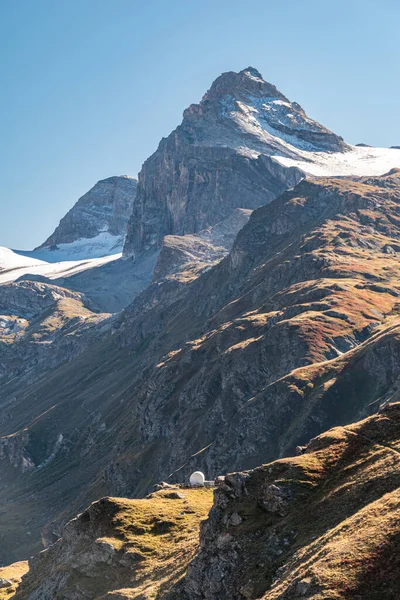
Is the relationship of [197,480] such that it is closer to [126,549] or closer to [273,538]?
[126,549]

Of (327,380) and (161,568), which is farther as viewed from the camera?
(327,380)

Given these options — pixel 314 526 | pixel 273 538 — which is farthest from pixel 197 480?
pixel 314 526

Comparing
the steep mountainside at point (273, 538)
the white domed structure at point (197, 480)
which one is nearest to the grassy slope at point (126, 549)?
the steep mountainside at point (273, 538)

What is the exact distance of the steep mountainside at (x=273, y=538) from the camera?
33625 mm

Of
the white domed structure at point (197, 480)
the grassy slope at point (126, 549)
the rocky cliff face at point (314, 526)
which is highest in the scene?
the rocky cliff face at point (314, 526)

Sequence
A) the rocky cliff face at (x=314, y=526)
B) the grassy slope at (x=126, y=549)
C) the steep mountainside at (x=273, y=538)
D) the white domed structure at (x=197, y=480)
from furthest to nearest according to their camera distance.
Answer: the white domed structure at (x=197, y=480)
the grassy slope at (x=126, y=549)
the steep mountainside at (x=273, y=538)
the rocky cliff face at (x=314, y=526)

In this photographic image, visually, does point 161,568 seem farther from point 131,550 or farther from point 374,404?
point 374,404

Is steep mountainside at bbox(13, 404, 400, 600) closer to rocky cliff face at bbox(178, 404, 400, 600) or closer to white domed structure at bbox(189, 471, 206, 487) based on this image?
Result: rocky cliff face at bbox(178, 404, 400, 600)

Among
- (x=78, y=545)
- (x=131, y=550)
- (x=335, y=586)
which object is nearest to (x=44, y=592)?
(x=78, y=545)

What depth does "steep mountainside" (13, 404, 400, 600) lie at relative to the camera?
33.6 metres

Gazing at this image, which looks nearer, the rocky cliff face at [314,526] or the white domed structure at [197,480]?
the rocky cliff face at [314,526]

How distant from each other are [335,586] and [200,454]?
5851 inches

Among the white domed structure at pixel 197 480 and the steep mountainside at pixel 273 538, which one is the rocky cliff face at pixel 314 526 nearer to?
the steep mountainside at pixel 273 538

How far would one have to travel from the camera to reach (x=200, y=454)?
17875 centimetres
